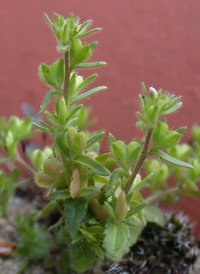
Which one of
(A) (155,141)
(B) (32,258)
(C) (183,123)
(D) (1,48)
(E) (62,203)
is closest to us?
(A) (155,141)

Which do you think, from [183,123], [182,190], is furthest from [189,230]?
[183,123]

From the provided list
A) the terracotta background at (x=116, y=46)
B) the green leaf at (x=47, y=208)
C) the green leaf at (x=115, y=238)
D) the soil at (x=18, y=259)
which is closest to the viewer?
the green leaf at (x=115, y=238)

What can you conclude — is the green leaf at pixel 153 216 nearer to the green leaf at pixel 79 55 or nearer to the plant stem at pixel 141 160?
the plant stem at pixel 141 160

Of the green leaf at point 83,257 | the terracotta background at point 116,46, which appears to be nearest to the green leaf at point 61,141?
the green leaf at point 83,257

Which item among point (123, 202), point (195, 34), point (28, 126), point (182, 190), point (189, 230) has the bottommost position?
point (189, 230)

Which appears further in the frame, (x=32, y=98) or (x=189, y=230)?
(x=32, y=98)

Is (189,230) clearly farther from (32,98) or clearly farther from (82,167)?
(32,98)

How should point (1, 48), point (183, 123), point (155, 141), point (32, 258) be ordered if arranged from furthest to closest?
point (1, 48) < point (183, 123) < point (32, 258) < point (155, 141)
